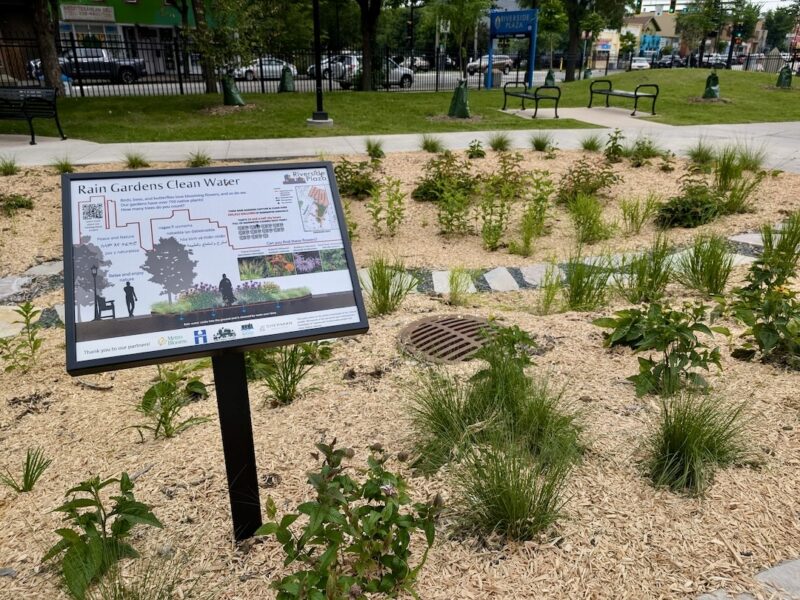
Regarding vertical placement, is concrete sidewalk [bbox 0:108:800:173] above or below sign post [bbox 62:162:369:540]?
below

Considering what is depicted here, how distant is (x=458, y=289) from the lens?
4586mm

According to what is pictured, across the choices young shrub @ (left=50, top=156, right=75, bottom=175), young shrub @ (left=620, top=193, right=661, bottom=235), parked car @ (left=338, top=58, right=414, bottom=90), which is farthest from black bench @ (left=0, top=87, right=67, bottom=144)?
parked car @ (left=338, top=58, right=414, bottom=90)

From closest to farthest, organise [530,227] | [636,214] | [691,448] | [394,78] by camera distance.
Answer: [691,448] < [530,227] < [636,214] < [394,78]

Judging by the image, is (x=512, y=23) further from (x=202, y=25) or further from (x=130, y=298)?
(x=130, y=298)

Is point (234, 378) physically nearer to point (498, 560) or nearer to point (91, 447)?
point (498, 560)

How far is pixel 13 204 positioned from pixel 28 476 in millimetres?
5479

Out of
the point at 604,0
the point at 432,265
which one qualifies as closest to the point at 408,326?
the point at 432,265

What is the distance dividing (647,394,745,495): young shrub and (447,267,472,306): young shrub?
2222 mm

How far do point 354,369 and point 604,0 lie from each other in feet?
140

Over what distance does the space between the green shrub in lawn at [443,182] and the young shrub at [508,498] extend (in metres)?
4.88

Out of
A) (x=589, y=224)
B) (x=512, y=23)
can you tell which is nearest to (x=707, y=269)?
(x=589, y=224)

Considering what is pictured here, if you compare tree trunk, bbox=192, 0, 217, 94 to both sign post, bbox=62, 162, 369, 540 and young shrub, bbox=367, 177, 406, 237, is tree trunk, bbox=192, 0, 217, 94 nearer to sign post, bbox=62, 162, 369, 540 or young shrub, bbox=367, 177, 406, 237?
young shrub, bbox=367, 177, 406, 237

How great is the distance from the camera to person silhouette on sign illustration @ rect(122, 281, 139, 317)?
5.66ft

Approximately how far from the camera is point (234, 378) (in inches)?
72.1
